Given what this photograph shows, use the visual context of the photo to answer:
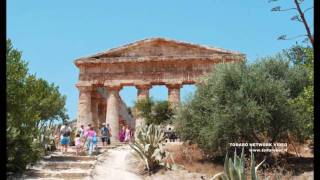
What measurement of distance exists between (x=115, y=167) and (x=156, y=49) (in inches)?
756

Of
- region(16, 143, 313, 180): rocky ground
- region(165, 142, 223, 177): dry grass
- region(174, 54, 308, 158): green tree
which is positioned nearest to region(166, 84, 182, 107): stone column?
region(165, 142, 223, 177): dry grass

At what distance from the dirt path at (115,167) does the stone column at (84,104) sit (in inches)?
547

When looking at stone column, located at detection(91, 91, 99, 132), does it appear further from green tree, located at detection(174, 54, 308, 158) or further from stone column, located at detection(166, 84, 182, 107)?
green tree, located at detection(174, 54, 308, 158)

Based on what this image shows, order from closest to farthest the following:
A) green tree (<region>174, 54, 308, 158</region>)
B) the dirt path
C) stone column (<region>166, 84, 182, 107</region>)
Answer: the dirt path → green tree (<region>174, 54, 308, 158</region>) → stone column (<region>166, 84, 182, 107</region>)

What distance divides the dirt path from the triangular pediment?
14.8 meters

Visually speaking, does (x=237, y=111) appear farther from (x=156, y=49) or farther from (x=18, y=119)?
(x=156, y=49)

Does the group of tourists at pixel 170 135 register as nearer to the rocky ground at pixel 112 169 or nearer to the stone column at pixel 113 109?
the rocky ground at pixel 112 169

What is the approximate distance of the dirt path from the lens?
48.0ft

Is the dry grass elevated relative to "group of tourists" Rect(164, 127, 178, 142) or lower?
lower

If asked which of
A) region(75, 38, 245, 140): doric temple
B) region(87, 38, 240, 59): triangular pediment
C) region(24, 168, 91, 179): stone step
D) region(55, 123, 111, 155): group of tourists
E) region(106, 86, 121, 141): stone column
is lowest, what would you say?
region(24, 168, 91, 179): stone step

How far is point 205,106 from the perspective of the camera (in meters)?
18.7

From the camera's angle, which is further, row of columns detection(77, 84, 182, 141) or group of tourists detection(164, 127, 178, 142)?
row of columns detection(77, 84, 182, 141)

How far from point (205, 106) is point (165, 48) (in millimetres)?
16397

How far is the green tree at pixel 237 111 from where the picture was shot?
56.1 feet
